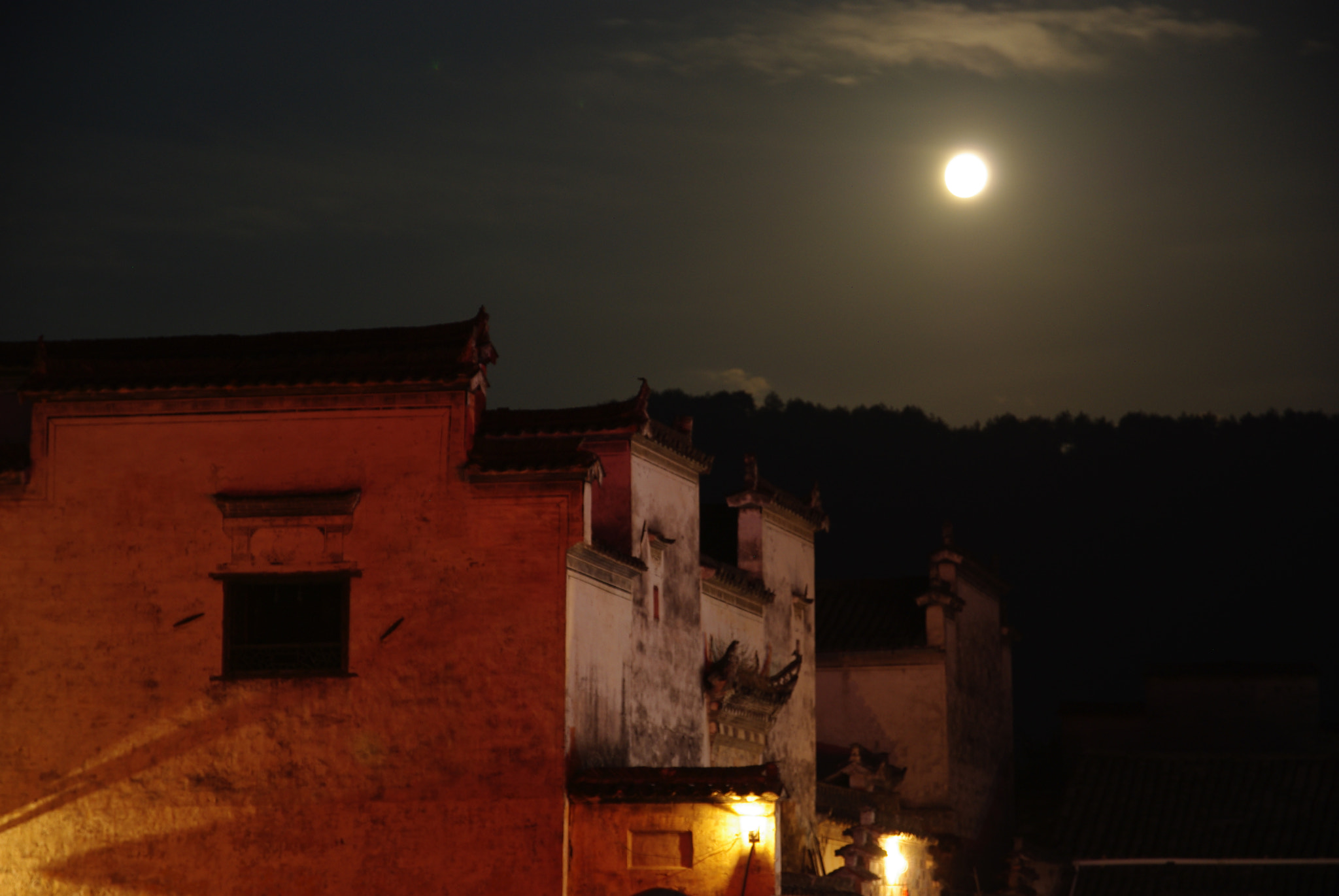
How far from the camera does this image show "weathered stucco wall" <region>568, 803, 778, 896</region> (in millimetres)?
17500

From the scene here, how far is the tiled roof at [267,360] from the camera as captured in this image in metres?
18.3

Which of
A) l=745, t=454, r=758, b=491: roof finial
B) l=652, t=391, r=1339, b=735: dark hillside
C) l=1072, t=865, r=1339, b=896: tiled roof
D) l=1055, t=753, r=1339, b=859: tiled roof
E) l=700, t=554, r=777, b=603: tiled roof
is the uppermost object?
l=652, t=391, r=1339, b=735: dark hillside

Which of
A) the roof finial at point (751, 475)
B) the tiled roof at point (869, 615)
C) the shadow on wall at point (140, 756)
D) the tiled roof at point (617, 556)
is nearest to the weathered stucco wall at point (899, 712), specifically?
the tiled roof at point (869, 615)

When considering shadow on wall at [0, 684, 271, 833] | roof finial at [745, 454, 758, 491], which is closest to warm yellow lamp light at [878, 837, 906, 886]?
roof finial at [745, 454, 758, 491]

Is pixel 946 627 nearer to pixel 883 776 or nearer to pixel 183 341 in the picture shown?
pixel 883 776

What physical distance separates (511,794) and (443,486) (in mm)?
3439

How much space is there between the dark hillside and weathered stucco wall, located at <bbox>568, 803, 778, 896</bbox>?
59.1m

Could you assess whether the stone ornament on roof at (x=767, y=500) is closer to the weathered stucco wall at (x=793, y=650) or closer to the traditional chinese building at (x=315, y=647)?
the weathered stucco wall at (x=793, y=650)

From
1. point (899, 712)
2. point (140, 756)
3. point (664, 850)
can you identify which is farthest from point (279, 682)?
point (899, 712)

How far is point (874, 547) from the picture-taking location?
92000 millimetres

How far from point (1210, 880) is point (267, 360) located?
19126 mm

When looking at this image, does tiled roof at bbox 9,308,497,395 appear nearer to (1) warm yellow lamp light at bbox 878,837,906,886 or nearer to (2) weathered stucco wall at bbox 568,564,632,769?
(2) weathered stucco wall at bbox 568,564,632,769

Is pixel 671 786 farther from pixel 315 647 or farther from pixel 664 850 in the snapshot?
pixel 315 647

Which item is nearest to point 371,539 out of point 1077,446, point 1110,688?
point 1110,688
